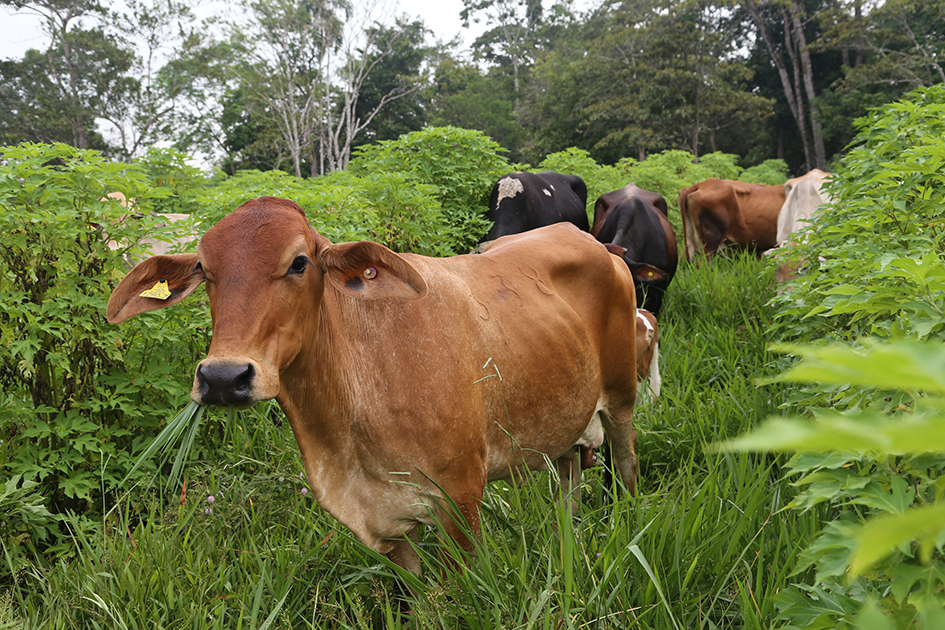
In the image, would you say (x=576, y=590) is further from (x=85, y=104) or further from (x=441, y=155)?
(x=85, y=104)

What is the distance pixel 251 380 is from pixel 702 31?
28.9 meters

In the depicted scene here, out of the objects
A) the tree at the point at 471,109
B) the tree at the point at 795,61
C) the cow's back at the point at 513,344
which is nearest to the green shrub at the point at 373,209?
the cow's back at the point at 513,344

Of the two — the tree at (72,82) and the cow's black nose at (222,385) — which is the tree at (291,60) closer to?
the tree at (72,82)

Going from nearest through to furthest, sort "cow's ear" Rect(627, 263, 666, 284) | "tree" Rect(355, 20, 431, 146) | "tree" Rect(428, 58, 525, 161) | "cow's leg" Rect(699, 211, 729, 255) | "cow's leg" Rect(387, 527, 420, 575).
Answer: "cow's leg" Rect(387, 527, 420, 575) < "cow's ear" Rect(627, 263, 666, 284) < "cow's leg" Rect(699, 211, 729, 255) < "tree" Rect(355, 20, 431, 146) < "tree" Rect(428, 58, 525, 161)

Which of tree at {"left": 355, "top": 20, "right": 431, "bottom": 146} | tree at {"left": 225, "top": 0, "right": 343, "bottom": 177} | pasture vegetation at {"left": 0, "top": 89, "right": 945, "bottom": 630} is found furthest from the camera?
tree at {"left": 355, "top": 20, "right": 431, "bottom": 146}

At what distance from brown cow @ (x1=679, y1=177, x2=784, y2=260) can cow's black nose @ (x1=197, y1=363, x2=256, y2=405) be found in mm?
9657

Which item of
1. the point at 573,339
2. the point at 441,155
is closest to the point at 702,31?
the point at 441,155

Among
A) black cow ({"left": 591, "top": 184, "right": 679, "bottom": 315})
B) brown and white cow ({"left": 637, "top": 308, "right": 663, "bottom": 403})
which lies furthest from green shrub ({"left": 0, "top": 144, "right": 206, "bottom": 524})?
black cow ({"left": 591, "top": 184, "right": 679, "bottom": 315})

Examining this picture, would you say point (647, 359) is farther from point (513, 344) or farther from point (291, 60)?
point (291, 60)

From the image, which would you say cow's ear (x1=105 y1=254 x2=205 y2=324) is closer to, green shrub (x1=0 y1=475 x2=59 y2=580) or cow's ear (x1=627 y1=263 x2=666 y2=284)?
green shrub (x1=0 y1=475 x2=59 y2=580)

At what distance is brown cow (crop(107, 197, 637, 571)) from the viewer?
1946mm

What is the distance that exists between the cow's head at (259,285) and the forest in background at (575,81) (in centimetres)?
2098

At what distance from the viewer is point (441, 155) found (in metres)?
7.24

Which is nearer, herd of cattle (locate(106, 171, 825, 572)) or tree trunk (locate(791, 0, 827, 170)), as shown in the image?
herd of cattle (locate(106, 171, 825, 572))
